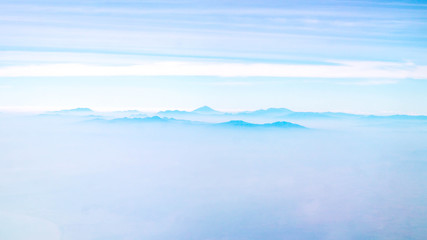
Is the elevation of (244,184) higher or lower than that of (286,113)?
lower

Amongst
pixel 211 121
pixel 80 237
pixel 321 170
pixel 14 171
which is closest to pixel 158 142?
pixel 211 121

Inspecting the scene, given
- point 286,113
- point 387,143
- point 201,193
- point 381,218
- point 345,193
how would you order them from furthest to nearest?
point 286,113 < point 387,143 < point 201,193 < point 345,193 < point 381,218

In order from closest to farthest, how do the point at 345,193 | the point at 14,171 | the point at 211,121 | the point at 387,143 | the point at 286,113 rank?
the point at 345,193
the point at 14,171
the point at 387,143
the point at 211,121
the point at 286,113

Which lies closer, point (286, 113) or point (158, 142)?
point (158, 142)

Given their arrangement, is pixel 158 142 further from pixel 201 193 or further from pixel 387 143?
pixel 387 143

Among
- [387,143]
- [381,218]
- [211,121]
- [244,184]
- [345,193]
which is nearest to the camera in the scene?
[381,218]

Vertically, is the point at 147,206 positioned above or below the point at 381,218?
below

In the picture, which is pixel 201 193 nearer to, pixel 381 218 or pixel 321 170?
pixel 381 218

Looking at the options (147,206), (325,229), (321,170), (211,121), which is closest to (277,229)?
(325,229)

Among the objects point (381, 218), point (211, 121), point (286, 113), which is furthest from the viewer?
point (286, 113)
